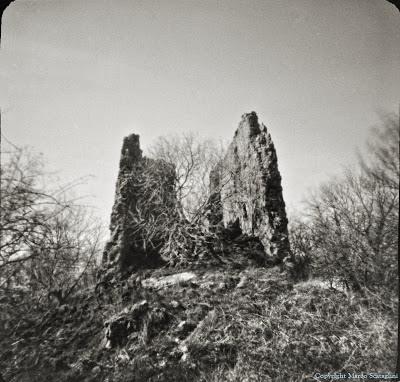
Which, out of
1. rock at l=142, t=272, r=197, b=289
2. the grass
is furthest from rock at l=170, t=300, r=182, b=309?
rock at l=142, t=272, r=197, b=289

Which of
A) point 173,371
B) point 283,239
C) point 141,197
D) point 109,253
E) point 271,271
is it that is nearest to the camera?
point 173,371

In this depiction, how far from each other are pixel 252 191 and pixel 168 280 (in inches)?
160

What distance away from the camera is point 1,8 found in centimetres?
269

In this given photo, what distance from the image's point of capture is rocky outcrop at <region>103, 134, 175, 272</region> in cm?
879

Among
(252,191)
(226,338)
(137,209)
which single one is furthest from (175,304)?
(252,191)

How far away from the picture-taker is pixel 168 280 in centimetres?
752

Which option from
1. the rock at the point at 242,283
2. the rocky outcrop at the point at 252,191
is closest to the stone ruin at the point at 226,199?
the rocky outcrop at the point at 252,191

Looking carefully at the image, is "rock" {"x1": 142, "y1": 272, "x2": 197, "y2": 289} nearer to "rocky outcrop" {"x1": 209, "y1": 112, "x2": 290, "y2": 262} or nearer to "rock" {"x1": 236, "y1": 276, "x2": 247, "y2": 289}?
"rock" {"x1": 236, "y1": 276, "x2": 247, "y2": 289}

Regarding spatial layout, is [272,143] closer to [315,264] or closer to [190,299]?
[315,264]

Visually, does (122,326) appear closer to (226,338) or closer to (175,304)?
(175,304)

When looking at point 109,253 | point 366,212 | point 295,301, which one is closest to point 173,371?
point 295,301

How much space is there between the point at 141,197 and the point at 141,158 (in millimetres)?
1828

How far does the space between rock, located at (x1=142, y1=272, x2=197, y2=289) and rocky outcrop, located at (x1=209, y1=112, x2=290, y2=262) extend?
2.44 metres

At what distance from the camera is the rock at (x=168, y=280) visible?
7.26 m
